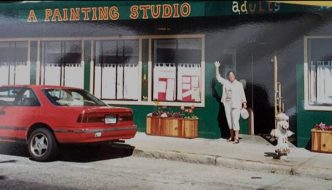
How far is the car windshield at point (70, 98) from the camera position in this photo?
956cm

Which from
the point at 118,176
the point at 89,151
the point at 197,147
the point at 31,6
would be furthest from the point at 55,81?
the point at 118,176

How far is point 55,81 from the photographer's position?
47.3 ft

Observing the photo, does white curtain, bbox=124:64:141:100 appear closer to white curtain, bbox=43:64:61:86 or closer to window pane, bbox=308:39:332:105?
white curtain, bbox=43:64:61:86

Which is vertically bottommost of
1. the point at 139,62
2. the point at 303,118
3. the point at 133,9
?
the point at 303,118

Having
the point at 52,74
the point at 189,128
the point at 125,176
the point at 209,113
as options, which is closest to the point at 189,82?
the point at 209,113

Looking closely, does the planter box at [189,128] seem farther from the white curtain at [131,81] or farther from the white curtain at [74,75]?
the white curtain at [74,75]

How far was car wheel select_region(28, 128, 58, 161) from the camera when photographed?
9305 millimetres

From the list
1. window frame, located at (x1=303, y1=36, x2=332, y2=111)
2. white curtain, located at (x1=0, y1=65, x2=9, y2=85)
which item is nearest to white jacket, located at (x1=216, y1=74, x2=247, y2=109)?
window frame, located at (x1=303, y1=36, x2=332, y2=111)

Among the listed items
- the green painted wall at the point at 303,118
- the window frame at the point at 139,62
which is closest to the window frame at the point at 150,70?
the window frame at the point at 139,62

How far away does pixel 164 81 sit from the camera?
13.2 metres

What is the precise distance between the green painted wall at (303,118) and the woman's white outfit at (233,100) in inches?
53.1

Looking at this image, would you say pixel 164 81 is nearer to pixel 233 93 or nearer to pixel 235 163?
pixel 233 93

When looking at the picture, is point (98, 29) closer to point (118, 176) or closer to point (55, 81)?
point (55, 81)

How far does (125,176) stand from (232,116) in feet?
14.5
